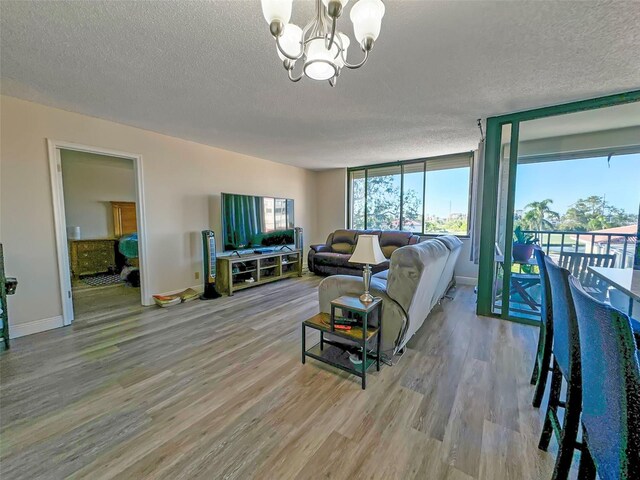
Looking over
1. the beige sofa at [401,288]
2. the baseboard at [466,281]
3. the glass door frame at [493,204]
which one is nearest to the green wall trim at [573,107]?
the glass door frame at [493,204]

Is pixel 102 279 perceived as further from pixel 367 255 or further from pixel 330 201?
pixel 367 255

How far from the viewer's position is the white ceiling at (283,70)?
4.92ft

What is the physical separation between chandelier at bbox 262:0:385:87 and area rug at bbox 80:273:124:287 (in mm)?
5272

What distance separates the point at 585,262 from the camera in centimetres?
287

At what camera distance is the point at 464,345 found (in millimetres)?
2533

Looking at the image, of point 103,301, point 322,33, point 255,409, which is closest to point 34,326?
point 103,301

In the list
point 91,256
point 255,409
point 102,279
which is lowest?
point 255,409

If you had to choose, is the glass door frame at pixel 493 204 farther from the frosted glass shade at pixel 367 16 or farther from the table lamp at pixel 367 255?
the frosted glass shade at pixel 367 16

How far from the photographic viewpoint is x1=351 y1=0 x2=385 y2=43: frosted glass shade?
120 centimetres

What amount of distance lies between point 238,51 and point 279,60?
0.98ft

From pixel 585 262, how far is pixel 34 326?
6032mm

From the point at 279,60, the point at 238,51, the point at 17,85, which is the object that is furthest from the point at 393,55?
the point at 17,85

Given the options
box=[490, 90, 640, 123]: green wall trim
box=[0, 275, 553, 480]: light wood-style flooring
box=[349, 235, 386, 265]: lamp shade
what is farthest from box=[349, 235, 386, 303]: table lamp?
box=[490, 90, 640, 123]: green wall trim

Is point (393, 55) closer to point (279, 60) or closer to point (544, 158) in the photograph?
point (279, 60)
